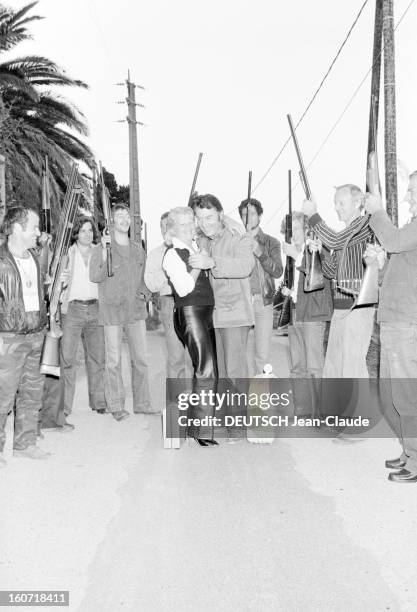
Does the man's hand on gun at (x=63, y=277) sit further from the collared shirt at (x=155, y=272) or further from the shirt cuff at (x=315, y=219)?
the shirt cuff at (x=315, y=219)

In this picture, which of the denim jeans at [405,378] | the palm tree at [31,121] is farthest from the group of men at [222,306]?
the palm tree at [31,121]

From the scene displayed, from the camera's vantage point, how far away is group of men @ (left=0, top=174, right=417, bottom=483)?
5.27 metres

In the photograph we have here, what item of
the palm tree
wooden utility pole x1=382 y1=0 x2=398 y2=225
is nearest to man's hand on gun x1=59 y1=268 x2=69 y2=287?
wooden utility pole x1=382 y1=0 x2=398 y2=225

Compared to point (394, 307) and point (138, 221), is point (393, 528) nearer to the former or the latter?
point (394, 307)

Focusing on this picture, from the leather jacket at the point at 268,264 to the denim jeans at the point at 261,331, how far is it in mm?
74

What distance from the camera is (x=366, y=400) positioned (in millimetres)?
6910

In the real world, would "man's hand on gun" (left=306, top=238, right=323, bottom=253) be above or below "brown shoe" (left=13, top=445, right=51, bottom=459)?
above

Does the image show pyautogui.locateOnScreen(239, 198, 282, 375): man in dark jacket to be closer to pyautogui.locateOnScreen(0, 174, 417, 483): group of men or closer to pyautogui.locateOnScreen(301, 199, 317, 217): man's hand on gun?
pyautogui.locateOnScreen(0, 174, 417, 483): group of men

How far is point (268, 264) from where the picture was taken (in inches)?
316

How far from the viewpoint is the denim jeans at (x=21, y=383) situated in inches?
231

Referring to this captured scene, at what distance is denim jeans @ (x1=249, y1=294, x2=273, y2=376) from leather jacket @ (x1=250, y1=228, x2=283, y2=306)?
0.07 m

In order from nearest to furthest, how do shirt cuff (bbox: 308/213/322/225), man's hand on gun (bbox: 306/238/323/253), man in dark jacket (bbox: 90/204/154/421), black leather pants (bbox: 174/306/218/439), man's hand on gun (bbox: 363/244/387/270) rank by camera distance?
man's hand on gun (bbox: 363/244/387/270), black leather pants (bbox: 174/306/218/439), shirt cuff (bbox: 308/213/322/225), man's hand on gun (bbox: 306/238/323/253), man in dark jacket (bbox: 90/204/154/421)

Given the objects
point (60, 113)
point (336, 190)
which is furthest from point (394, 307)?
point (60, 113)

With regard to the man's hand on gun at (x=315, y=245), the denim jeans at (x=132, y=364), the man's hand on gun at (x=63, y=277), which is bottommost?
the denim jeans at (x=132, y=364)
